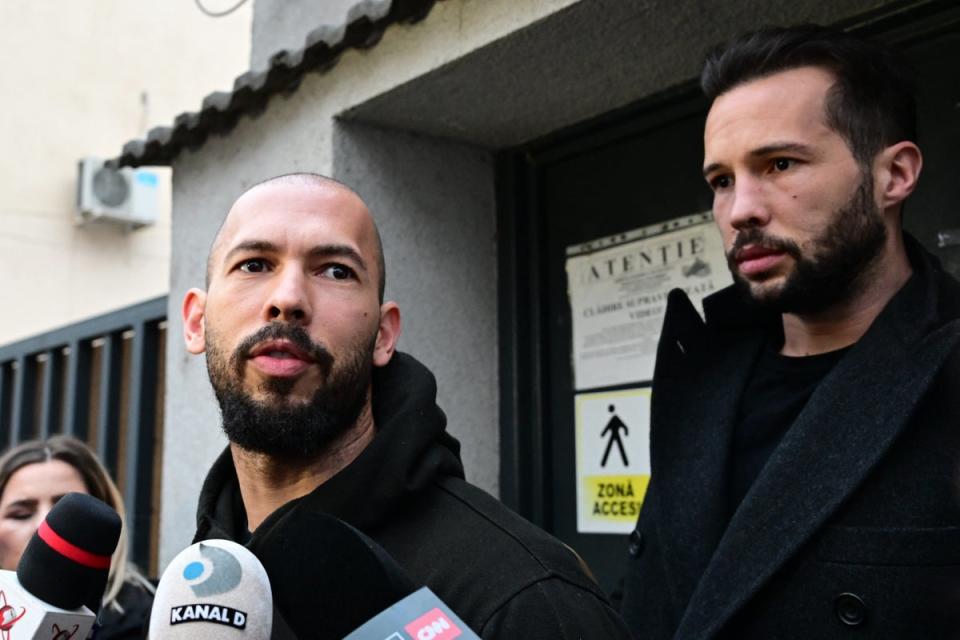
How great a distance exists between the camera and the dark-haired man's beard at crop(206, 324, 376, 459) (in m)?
2.01

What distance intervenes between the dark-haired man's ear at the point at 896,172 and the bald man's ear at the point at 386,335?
992 mm

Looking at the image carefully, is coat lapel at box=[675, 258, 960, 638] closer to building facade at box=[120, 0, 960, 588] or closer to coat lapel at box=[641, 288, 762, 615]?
coat lapel at box=[641, 288, 762, 615]

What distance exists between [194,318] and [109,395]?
3511 millimetres

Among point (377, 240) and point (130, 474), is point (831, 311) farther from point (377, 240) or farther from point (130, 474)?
point (130, 474)

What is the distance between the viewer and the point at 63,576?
5.34 feet

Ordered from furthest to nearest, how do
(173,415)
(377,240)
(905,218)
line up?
(173,415), (905,218), (377,240)

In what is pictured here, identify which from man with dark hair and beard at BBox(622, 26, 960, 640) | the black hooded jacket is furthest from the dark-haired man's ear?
the black hooded jacket

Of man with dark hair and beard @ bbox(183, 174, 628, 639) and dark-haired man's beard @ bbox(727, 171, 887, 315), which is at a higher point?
dark-haired man's beard @ bbox(727, 171, 887, 315)

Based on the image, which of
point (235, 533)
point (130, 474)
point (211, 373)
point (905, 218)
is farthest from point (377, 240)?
point (130, 474)

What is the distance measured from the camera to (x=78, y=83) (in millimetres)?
10820

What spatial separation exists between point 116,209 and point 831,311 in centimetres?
934

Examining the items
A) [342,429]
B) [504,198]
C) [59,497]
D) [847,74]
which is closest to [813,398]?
[847,74]

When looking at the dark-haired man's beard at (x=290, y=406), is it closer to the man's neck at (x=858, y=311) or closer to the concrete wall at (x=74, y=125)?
the man's neck at (x=858, y=311)

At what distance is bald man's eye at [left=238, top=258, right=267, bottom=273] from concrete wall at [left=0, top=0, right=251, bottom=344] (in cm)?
863
